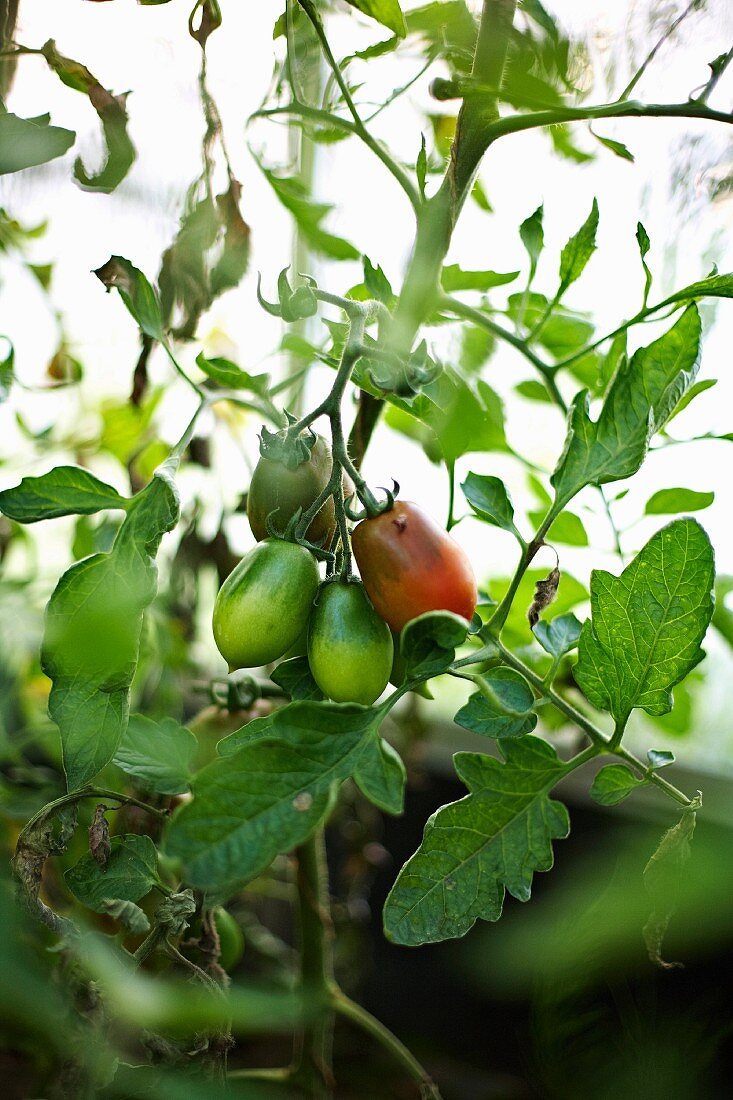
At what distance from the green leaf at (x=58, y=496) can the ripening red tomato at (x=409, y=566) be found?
10 centimetres

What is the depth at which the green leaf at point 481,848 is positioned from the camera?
0.33 m

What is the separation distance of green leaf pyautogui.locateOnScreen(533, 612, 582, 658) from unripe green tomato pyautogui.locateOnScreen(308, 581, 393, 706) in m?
0.09

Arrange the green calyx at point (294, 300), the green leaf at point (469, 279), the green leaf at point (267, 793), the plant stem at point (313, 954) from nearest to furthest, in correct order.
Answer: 1. the green leaf at point (267, 793)
2. the green calyx at point (294, 300)
3. the green leaf at point (469, 279)
4. the plant stem at point (313, 954)

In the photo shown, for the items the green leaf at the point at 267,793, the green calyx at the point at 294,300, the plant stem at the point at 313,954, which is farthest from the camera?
the plant stem at the point at 313,954

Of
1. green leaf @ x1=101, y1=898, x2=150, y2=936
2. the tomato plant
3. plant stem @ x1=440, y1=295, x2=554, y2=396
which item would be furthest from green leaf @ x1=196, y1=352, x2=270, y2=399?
green leaf @ x1=101, y1=898, x2=150, y2=936

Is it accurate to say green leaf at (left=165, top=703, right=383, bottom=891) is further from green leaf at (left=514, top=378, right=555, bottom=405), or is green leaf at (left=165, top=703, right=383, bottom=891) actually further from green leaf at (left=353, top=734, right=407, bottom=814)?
green leaf at (left=514, top=378, right=555, bottom=405)

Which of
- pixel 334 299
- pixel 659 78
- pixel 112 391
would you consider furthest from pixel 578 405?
pixel 112 391

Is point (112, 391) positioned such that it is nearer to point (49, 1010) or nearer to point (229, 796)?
point (229, 796)

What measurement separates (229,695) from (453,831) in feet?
0.70

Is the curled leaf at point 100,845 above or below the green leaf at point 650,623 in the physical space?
below

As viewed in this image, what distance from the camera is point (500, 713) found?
0.35 m

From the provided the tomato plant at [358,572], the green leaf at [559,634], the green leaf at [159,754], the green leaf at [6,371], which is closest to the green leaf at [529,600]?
the tomato plant at [358,572]

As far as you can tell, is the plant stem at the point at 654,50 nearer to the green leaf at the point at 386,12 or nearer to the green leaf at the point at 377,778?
the green leaf at the point at 386,12

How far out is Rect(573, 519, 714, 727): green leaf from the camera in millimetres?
315
